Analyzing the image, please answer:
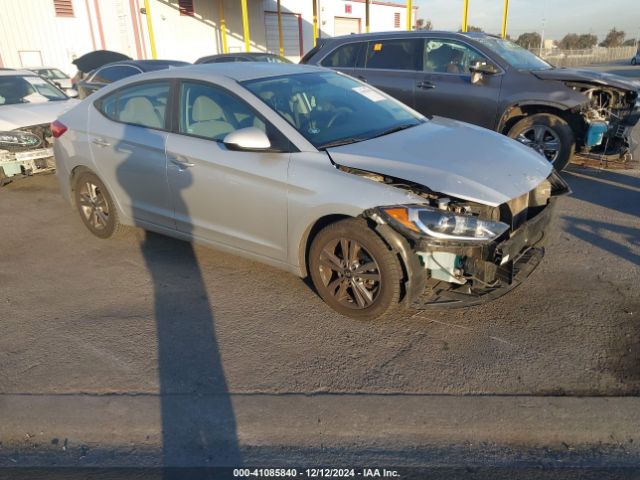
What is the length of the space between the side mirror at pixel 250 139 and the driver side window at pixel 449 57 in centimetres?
468

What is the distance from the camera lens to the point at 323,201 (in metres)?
3.34

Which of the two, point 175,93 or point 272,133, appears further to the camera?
point 175,93

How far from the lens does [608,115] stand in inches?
273

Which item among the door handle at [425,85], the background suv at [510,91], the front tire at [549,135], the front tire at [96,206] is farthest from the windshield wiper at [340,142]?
the door handle at [425,85]

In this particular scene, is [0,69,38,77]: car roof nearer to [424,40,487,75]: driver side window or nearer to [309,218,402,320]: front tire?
[424,40,487,75]: driver side window

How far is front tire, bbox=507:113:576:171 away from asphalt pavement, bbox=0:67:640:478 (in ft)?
8.11

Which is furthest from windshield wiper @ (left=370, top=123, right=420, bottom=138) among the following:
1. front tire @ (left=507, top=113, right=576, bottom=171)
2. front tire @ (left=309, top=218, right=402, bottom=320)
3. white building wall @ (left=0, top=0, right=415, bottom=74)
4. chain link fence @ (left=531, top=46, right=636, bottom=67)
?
chain link fence @ (left=531, top=46, right=636, bottom=67)

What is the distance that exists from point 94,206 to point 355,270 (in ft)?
10.2

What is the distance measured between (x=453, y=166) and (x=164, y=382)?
2243mm

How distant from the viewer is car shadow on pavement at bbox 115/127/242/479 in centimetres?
252

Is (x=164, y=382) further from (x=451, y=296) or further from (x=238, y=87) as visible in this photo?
(x=238, y=87)

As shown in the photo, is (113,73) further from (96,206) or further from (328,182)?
(328,182)

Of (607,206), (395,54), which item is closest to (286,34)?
(395,54)

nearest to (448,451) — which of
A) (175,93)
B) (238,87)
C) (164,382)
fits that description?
(164,382)
